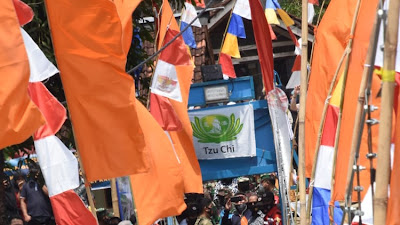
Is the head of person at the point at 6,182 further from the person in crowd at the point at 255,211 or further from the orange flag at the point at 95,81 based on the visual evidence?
the orange flag at the point at 95,81

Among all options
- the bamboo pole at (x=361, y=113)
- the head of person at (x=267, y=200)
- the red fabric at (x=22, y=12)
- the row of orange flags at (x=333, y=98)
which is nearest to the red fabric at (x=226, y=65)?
the head of person at (x=267, y=200)

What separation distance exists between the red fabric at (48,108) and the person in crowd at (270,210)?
5989mm

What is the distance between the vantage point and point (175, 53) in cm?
1309

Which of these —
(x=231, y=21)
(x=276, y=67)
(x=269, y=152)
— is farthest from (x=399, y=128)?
(x=276, y=67)

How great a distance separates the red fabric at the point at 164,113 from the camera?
1291cm

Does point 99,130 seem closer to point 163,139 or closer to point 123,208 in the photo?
point 163,139

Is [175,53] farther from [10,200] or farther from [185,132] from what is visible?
[10,200]

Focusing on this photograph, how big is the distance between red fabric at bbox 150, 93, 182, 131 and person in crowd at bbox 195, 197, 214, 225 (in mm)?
1510

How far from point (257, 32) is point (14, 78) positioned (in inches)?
250

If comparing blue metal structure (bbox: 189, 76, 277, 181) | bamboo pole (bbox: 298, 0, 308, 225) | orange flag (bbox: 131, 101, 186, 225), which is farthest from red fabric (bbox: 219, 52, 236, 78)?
bamboo pole (bbox: 298, 0, 308, 225)

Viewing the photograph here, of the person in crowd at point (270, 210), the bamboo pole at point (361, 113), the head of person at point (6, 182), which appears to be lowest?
the person in crowd at point (270, 210)

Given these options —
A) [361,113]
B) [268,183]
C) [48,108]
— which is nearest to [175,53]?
[268,183]

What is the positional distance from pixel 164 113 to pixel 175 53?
753 mm

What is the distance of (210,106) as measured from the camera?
17.2m
